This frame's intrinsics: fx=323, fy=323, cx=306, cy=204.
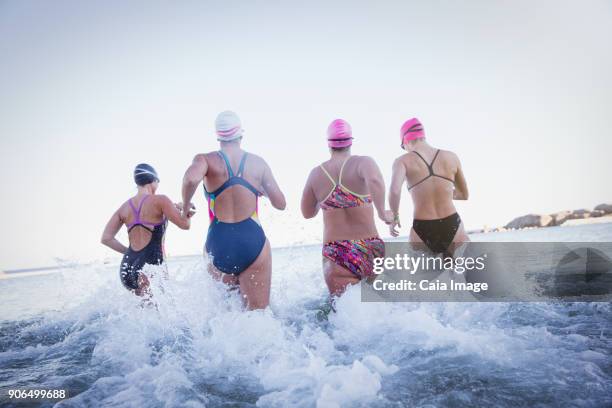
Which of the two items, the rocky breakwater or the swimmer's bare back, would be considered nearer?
the swimmer's bare back

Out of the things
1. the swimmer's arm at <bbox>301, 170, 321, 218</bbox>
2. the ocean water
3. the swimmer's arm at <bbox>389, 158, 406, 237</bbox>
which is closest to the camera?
the ocean water

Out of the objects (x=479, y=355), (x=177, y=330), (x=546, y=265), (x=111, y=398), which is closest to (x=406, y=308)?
(x=479, y=355)

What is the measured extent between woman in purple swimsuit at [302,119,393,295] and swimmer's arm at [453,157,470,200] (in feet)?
3.40

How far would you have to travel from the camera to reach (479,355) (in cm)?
233

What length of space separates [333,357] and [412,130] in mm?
2685

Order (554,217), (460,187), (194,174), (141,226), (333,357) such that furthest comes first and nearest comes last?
(554,217) < (141,226) < (460,187) < (194,174) < (333,357)

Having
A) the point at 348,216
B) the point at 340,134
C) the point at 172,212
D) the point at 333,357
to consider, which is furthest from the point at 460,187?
the point at 172,212

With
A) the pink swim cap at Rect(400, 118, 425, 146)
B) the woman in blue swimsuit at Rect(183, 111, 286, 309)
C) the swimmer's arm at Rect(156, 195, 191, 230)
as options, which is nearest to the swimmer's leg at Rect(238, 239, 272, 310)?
the woman in blue swimsuit at Rect(183, 111, 286, 309)

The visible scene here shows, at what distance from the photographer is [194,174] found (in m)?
3.06

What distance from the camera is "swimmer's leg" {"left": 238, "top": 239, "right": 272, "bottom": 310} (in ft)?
10.7

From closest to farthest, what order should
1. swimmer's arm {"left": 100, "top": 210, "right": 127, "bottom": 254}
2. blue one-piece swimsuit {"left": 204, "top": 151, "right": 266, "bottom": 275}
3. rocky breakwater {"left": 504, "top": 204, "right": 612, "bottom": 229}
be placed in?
blue one-piece swimsuit {"left": 204, "top": 151, "right": 266, "bottom": 275}, swimmer's arm {"left": 100, "top": 210, "right": 127, "bottom": 254}, rocky breakwater {"left": 504, "top": 204, "right": 612, "bottom": 229}

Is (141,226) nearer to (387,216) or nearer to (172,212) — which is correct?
(172,212)

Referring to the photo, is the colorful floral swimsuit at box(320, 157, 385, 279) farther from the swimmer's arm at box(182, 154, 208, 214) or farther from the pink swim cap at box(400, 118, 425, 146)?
the swimmer's arm at box(182, 154, 208, 214)

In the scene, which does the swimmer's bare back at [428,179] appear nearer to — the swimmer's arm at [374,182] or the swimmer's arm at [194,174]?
the swimmer's arm at [374,182]
